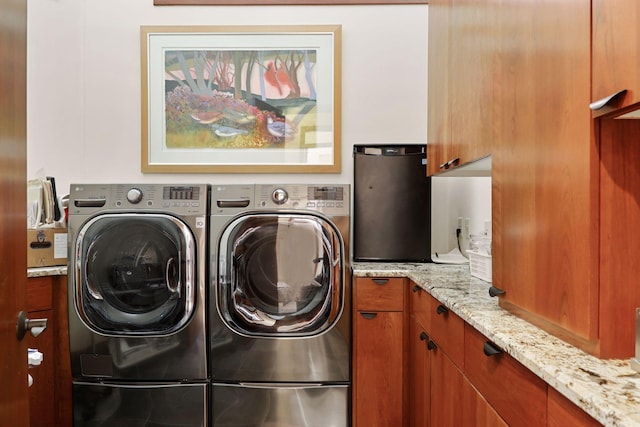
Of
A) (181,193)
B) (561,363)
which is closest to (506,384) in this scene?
(561,363)

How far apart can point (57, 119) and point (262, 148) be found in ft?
4.28

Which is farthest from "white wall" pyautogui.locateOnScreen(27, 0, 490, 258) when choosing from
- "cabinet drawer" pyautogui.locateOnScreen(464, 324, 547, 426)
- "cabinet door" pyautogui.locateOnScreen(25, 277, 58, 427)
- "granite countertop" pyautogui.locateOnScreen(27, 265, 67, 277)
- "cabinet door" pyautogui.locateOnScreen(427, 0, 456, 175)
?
"cabinet drawer" pyautogui.locateOnScreen(464, 324, 547, 426)

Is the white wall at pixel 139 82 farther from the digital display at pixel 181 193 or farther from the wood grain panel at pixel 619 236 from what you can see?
the wood grain panel at pixel 619 236

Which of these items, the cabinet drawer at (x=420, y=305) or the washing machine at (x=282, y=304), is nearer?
the cabinet drawer at (x=420, y=305)

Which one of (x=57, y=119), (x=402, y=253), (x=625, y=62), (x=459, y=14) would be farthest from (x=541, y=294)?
(x=57, y=119)

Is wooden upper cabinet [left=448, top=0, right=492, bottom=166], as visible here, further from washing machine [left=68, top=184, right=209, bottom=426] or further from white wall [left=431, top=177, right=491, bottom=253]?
washing machine [left=68, top=184, right=209, bottom=426]

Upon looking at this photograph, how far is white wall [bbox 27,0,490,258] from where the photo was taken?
8.55 feet

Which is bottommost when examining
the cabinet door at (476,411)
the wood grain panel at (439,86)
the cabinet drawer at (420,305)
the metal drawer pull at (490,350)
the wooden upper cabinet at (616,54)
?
the cabinet door at (476,411)

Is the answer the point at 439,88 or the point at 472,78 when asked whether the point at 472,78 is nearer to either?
the point at 472,78

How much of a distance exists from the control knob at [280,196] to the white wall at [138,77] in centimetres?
64

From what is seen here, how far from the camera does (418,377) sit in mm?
1801

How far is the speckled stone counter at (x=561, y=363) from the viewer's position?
621 millimetres

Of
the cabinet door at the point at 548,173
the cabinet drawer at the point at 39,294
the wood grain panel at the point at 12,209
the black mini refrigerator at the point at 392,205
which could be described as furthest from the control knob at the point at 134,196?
the cabinet door at the point at 548,173

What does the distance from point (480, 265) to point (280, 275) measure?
0.94m
